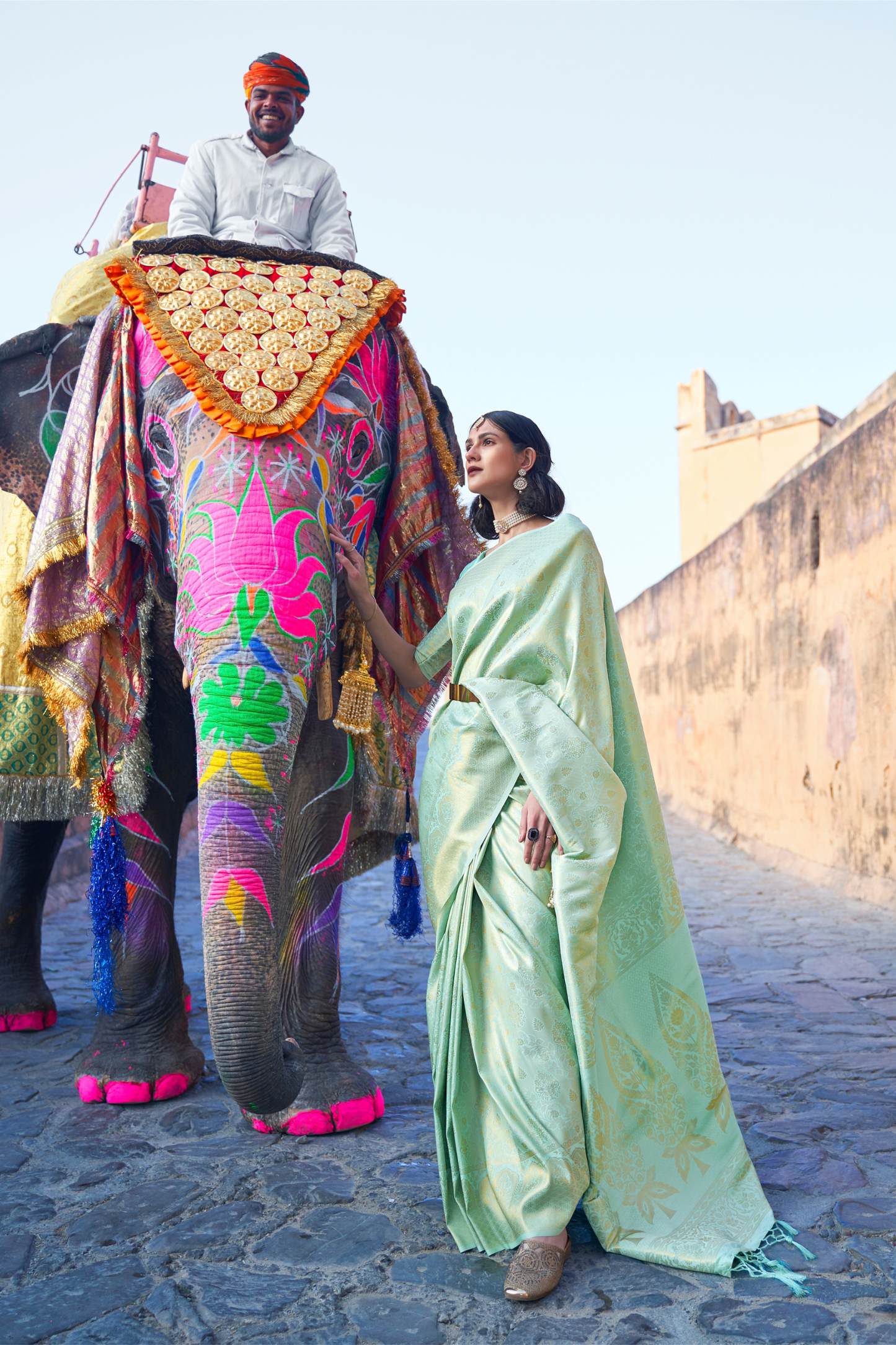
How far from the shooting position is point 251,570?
8.68 feet

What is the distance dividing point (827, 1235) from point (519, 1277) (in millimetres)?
695

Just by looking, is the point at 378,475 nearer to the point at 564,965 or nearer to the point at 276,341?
the point at 276,341

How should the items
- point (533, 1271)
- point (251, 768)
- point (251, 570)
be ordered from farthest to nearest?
1. point (251, 570)
2. point (251, 768)
3. point (533, 1271)

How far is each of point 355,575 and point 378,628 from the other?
0.18 meters

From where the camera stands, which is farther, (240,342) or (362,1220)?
(240,342)

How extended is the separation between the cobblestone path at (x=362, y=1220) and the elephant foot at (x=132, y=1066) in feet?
0.16

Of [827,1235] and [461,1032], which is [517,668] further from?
[827,1235]

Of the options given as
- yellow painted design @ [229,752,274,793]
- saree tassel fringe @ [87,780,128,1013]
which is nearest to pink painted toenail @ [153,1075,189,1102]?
saree tassel fringe @ [87,780,128,1013]

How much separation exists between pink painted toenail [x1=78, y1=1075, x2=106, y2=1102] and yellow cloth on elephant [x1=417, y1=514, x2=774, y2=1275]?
1288mm

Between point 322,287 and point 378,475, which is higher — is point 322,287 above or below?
above

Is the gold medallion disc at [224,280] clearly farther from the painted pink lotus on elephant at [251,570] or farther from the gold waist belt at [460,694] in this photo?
the gold waist belt at [460,694]

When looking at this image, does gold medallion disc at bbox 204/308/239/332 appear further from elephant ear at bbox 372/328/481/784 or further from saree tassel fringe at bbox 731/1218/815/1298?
saree tassel fringe at bbox 731/1218/815/1298

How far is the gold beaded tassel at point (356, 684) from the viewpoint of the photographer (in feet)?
10.1

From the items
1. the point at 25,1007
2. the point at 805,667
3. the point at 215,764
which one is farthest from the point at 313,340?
the point at 805,667
